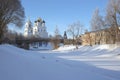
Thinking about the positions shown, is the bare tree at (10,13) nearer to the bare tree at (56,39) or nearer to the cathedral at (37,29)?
the bare tree at (56,39)

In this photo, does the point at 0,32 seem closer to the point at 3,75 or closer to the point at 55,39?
the point at 3,75

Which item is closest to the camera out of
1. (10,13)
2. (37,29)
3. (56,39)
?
(10,13)

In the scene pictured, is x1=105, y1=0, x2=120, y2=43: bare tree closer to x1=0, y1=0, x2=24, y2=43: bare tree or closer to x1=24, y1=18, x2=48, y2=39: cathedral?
x1=0, y1=0, x2=24, y2=43: bare tree

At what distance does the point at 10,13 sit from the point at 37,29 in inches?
3613

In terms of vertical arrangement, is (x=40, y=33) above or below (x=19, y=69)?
above

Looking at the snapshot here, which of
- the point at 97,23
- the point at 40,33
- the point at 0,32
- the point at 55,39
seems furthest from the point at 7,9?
the point at 40,33

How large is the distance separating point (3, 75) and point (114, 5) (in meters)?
37.2

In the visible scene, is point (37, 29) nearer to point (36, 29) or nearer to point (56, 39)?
point (36, 29)

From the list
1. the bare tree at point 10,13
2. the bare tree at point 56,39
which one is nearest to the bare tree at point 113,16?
the bare tree at point 10,13

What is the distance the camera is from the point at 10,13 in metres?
43.0

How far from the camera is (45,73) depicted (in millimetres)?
11188

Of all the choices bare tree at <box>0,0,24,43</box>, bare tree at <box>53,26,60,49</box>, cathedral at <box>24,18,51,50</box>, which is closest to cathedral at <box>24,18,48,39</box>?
cathedral at <box>24,18,51,50</box>

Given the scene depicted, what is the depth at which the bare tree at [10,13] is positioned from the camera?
38594 millimetres

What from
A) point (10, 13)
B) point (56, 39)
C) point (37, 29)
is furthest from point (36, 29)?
point (10, 13)
